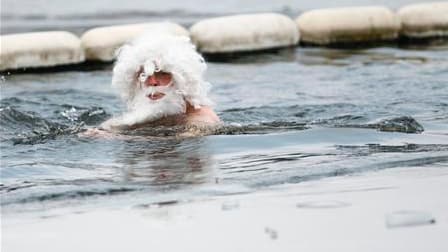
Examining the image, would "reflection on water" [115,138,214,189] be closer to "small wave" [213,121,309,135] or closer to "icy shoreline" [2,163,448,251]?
"small wave" [213,121,309,135]

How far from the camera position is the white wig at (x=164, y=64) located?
8.69 m

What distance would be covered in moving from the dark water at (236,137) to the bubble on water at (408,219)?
1.13m

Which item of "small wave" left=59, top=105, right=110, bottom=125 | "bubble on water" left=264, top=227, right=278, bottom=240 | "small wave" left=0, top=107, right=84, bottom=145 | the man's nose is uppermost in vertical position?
"bubble on water" left=264, top=227, right=278, bottom=240

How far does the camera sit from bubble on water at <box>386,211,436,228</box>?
5.35 m

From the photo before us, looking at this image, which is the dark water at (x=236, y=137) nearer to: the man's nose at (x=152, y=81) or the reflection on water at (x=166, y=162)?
the reflection on water at (x=166, y=162)

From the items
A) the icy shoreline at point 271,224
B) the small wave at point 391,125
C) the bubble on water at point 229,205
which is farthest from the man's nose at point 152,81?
the bubble on water at point 229,205

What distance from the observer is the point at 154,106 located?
340 inches

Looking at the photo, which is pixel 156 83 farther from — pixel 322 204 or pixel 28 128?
pixel 322 204

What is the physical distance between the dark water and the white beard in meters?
0.13

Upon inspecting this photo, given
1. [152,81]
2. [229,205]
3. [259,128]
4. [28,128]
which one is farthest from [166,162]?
[28,128]

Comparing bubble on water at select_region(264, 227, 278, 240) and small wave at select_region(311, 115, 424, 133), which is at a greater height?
bubble on water at select_region(264, 227, 278, 240)

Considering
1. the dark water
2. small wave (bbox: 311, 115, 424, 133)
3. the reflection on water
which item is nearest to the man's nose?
the dark water

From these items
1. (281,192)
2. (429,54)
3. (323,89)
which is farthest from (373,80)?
(281,192)

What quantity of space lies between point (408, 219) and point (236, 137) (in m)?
3.10
